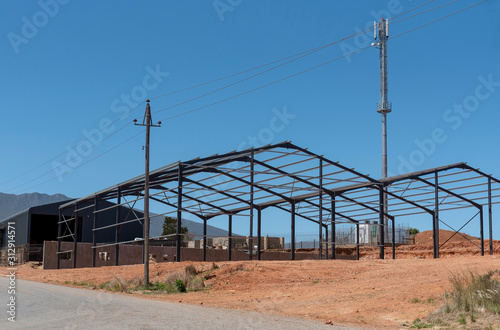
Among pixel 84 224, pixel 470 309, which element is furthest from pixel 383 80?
pixel 470 309

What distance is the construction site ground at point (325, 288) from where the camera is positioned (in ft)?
52.9

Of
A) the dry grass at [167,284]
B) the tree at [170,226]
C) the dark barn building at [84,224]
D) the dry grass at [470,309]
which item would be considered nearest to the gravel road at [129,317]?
the dry grass at [470,309]

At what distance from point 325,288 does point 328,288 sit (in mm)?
129

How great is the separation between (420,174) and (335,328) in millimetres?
25489

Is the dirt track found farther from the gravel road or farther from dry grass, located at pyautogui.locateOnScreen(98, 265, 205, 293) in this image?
the gravel road

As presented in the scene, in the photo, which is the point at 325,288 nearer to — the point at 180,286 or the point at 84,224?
the point at 180,286

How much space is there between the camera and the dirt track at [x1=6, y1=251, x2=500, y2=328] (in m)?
16.2

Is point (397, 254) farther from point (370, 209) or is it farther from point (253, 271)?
point (253, 271)

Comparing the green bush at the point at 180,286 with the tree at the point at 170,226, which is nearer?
the green bush at the point at 180,286

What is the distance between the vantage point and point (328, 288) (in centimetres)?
2180

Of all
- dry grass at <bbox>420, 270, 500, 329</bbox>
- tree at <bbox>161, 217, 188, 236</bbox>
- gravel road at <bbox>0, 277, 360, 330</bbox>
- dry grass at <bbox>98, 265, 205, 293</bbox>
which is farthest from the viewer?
tree at <bbox>161, 217, 188, 236</bbox>

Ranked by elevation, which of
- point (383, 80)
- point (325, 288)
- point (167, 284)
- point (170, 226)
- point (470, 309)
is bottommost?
point (167, 284)

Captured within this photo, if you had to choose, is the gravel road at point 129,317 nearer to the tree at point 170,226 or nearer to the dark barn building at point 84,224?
the dark barn building at point 84,224

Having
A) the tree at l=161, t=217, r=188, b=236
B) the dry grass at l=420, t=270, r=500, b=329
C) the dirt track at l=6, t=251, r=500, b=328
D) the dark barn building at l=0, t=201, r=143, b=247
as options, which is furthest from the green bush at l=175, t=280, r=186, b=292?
the tree at l=161, t=217, r=188, b=236
